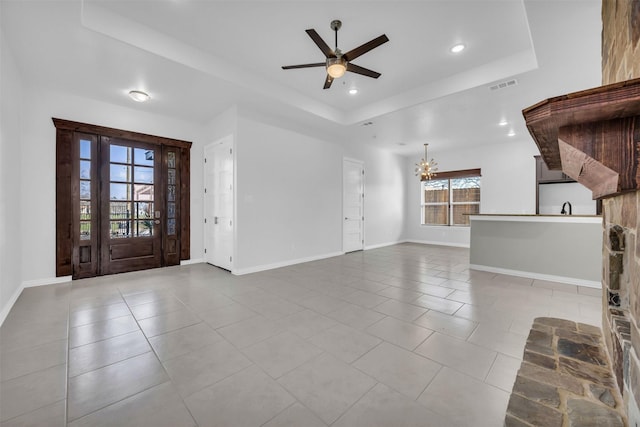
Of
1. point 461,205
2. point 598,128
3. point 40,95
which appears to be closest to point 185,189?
point 40,95

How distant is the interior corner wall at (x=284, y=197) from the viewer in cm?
468

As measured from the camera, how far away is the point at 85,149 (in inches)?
169

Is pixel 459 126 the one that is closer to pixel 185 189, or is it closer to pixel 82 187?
pixel 185 189

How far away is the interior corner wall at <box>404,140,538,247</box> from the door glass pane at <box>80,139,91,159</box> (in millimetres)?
8416

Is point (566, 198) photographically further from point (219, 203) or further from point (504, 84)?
point (219, 203)

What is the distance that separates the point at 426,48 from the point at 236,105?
297 centimetres

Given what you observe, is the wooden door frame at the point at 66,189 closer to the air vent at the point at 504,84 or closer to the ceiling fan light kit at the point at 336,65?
the ceiling fan light kit at the point at 336,65

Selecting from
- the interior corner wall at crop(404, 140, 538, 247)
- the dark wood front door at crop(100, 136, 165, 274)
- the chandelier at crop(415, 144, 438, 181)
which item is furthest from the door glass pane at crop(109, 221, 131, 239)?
the interior corner wall at crop(404, 140, 538, 247)

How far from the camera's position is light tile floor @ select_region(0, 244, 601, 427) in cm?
150

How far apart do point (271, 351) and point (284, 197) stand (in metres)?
3.49

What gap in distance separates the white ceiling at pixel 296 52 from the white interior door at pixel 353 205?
2.10 meters

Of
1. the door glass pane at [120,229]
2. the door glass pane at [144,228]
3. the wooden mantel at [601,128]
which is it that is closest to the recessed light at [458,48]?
the wooden mantel at [601,128]

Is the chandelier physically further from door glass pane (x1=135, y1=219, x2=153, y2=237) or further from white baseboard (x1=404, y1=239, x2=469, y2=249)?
door glass pane (x1=135, y1=219, x2=153, y2=237)

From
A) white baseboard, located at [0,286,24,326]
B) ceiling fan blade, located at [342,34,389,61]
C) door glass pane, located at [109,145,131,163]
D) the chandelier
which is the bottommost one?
white baseboard, located at [0,286,24,326]
